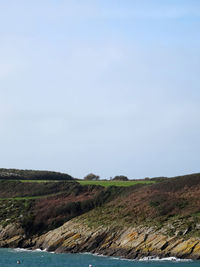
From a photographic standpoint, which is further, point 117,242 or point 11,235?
point 11,235

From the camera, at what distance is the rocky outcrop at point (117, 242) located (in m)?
50.7

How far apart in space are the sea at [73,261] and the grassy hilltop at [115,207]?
18.6 ft

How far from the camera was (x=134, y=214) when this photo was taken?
200ft

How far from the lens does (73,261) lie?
50938 millimetres

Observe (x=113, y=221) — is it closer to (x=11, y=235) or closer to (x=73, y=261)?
(x=73, y=261)

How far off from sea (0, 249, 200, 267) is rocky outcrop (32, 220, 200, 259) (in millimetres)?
1551

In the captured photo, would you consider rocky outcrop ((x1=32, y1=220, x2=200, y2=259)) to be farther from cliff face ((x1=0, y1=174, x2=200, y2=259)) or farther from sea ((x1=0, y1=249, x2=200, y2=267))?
sea ((x1=0, y1=249, x2=200, y2=267))

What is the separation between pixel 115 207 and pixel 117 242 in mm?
10656

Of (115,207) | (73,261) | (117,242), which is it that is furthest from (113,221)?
(73,261)

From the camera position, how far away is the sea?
156 ft

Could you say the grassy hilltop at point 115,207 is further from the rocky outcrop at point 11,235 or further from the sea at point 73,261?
the sea at point 73,261

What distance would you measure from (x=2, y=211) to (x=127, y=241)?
25444 millimetres

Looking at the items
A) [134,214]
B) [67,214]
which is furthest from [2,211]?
[134,214]

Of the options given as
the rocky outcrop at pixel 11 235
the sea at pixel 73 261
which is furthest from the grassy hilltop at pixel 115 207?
the sea at pixel 73 261
